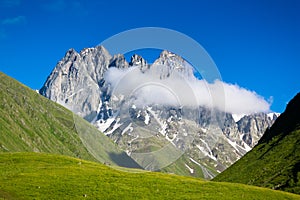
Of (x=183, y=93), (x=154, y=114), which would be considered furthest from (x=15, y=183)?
(x=183, y=93)

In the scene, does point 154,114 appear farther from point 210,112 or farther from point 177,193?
point 177,193

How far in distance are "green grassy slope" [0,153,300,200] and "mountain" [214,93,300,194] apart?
5574cm

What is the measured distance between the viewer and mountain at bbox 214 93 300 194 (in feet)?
380

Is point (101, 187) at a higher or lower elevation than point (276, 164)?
lower

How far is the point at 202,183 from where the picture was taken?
54781mm

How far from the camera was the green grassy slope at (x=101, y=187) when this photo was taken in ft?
147

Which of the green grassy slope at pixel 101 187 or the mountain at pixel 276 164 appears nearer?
the green grassy slope at pixel 101 187

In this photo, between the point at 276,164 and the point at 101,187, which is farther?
the point at 276,164

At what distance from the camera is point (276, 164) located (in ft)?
469

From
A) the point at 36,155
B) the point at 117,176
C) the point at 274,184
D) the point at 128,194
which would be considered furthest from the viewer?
the point at 274,184

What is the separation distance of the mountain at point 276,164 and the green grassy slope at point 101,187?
55741mm

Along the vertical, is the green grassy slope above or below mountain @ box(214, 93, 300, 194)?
below

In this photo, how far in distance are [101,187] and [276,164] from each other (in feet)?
370

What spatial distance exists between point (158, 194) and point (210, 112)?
28.0 meters
